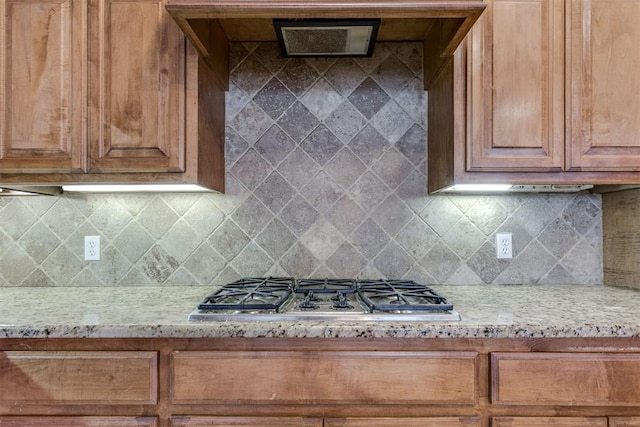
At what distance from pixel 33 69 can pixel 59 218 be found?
0.69 m

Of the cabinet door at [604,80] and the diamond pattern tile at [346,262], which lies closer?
the cabinet door at [604,80]

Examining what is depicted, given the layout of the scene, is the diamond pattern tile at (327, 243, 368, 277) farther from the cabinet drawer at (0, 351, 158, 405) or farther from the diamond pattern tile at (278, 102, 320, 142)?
the cabinet drawer at (0, 351, 158, 405)

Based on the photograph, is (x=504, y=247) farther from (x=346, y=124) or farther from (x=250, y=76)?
(x=250, y=76)

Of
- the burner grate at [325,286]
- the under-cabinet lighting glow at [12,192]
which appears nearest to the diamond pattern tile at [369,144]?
the burner grate at [325,286]

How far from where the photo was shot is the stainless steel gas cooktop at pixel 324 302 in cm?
126

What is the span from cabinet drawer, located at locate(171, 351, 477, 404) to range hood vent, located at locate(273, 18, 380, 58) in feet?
3.79

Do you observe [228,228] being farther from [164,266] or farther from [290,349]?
[290,349]

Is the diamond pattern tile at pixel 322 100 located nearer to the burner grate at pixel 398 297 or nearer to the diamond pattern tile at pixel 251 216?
the diamond pattern tile at pixel 251 216

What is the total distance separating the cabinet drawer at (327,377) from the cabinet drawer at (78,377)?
0.11 meters

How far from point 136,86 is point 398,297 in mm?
1212

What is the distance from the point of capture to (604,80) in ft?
4.94

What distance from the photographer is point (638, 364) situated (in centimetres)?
121

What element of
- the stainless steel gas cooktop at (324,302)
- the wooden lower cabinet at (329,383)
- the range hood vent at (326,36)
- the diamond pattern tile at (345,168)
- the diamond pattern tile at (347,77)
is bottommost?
the wooden lower cabinet at (329,383)

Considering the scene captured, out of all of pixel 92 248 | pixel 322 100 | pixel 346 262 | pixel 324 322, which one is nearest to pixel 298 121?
pixel 322 100
